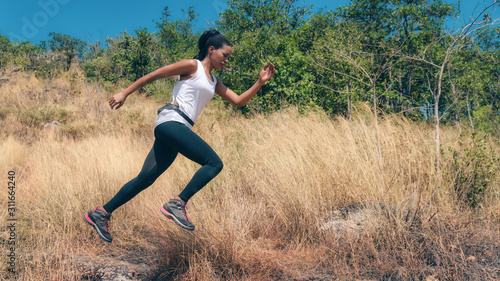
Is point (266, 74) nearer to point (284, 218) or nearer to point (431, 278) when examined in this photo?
point (284, 218)

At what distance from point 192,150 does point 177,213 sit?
481 millimetres

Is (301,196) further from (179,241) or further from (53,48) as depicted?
(53,48)

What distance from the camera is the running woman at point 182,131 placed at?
2559 mm

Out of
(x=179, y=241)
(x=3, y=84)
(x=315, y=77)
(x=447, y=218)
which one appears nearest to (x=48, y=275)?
(x=179, y=241)

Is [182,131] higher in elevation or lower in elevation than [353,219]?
higher

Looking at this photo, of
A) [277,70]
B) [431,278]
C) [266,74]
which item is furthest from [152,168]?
[277,70]

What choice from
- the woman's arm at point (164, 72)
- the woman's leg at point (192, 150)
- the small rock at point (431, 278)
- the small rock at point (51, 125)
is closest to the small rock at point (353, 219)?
the small rock at point (431, 278)

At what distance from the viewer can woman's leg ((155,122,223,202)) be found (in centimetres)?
255

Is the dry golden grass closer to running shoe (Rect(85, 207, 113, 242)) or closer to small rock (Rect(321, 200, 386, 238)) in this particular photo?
small rock (Rect(321, 200, 386, 238))

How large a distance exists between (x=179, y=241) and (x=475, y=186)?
3.30 m

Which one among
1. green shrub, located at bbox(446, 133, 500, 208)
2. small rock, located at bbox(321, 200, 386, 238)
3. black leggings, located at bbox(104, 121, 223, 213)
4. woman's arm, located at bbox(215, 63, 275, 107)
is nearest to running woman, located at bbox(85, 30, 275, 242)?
black leggings, located at bbox(104, 121, 223, 213)

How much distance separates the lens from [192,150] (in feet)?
8.39

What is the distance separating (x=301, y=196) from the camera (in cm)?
331

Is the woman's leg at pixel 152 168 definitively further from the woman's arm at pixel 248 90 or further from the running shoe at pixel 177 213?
→ the woman's arm at pixel 248 90
